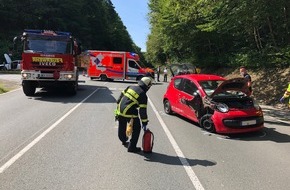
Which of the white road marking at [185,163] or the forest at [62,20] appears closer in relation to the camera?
the white road marking at [185,163]

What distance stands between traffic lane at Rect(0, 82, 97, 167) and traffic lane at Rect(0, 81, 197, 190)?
1.65ft

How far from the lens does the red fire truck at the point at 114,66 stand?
3394 centimetres

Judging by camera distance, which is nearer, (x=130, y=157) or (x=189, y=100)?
(x=130, y=157)

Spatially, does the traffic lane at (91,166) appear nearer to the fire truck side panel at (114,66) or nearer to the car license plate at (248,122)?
the car license plate at (248,122)

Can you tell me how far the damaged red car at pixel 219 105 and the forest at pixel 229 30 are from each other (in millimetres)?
6316

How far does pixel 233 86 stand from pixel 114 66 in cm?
2336

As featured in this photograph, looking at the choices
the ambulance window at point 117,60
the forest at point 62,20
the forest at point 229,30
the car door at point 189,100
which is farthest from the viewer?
the forest at point 62,20

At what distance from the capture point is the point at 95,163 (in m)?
7.21

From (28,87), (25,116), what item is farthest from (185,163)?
(28,87)

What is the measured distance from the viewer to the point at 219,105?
10.6 metres

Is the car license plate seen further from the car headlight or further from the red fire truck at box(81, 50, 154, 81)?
the red fire truck at box(81, 50, 154, 81)

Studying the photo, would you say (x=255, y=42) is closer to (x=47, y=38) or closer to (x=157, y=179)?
(x=47, y=38)

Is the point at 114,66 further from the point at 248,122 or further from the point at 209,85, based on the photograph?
the point at 248,122

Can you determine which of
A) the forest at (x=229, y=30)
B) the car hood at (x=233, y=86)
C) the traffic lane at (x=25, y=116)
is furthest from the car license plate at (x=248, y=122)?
the forest at (x=229, y=30)
